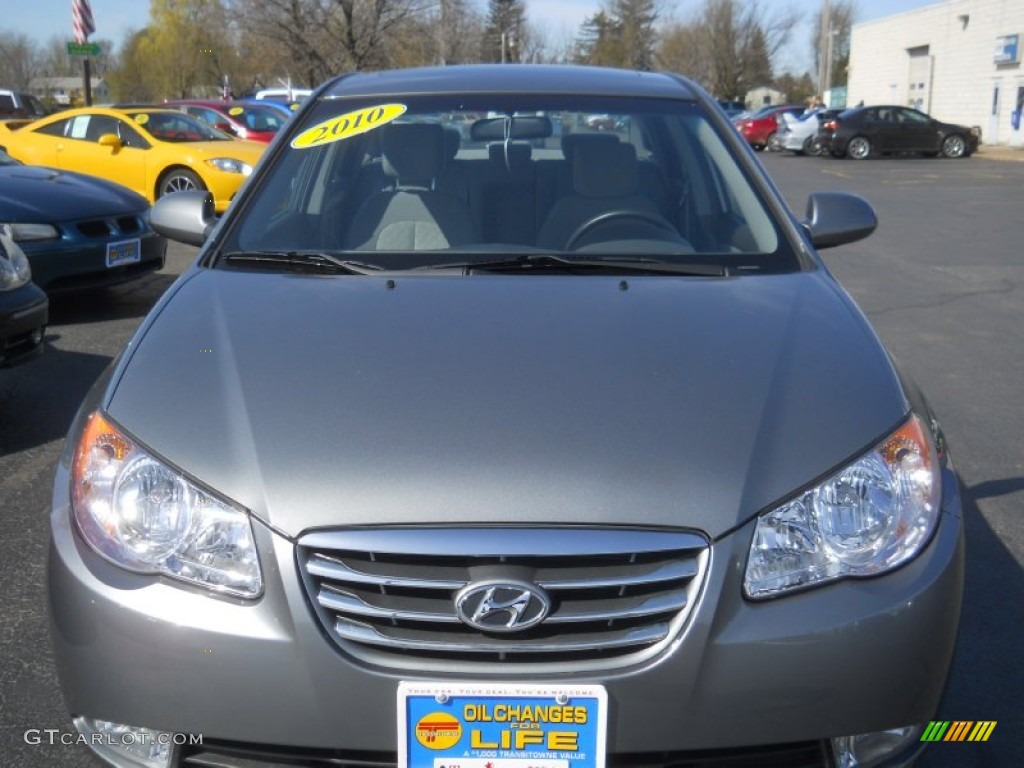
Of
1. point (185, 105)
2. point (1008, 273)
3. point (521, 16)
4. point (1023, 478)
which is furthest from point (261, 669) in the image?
point (521, 16)

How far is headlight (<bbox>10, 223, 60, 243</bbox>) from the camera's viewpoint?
760cm

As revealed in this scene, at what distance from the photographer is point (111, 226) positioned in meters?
8.12

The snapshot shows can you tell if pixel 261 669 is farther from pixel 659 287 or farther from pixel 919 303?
A: pixel 919 303

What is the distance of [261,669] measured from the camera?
1.96 m

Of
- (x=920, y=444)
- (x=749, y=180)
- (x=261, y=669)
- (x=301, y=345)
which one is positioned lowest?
(x=261, y=669)

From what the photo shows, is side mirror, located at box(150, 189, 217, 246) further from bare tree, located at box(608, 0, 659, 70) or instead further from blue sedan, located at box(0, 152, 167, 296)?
bare tree, located at box(608, 0, 659, 70)

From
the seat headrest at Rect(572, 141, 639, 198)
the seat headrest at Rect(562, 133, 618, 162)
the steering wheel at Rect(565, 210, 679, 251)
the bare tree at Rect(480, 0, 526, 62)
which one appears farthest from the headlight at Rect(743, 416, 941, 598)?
the bare tree at Rect(480, 0, 526, 62)

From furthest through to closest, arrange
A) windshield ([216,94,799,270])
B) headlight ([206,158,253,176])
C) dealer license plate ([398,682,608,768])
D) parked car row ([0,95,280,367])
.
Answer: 1. headlight ([206,158,253,176])
2. parked car row ([0,95,280,367])
3. windshield ([216,94,799,270])
4. dealer license plate ([398,682,608,768])

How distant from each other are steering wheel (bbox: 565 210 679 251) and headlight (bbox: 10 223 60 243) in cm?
548

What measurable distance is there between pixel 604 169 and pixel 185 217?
4.50 feet

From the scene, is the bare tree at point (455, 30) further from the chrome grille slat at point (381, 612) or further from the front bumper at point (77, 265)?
the chrome grille slat at point (381, 612)

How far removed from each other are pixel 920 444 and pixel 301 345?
4.30ft

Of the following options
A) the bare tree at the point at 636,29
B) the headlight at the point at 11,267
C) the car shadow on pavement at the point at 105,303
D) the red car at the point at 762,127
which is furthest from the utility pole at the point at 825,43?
the headlight at the point at 11,267

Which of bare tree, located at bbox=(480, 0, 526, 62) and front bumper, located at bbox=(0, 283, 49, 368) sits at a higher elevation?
bare tree, located at bbox=(480, 0, 526, 62)
